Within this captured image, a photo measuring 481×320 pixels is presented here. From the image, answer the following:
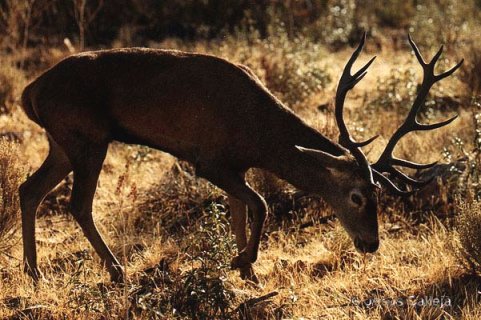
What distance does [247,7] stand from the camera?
1612cm

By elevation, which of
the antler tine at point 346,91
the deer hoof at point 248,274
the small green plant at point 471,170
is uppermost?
the antler tine at point 346,91

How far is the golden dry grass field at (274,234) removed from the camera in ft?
20.0

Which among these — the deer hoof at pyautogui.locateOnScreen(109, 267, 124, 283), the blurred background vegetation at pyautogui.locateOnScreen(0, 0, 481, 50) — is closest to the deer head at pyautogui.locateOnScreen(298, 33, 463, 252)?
the deer hoof at pyautogui.locateOnScreen(109, 267, 124, 283)

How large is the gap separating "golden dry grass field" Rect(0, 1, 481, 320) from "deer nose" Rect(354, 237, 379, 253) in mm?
278

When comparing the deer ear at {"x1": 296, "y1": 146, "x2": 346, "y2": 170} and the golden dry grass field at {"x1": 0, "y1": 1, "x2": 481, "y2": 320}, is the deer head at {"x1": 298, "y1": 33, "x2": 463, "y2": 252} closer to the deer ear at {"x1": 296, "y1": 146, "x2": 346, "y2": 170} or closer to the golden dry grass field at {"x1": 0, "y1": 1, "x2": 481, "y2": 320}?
the deer ear at {"x1": 296, "y1": 146, "x2": 346, "y2": 170}

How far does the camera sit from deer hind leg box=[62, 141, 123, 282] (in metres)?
6.83

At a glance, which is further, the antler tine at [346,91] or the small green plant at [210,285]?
the antler tine at [346,91]

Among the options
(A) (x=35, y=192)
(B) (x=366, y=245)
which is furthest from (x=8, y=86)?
(B) (x=366, y=245)

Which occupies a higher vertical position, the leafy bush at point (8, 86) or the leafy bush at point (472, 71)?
the leafy bush at point (472, 71)

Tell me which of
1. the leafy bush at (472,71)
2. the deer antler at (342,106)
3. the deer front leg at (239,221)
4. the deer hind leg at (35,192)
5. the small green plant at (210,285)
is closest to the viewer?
the small green plant at (210,285)

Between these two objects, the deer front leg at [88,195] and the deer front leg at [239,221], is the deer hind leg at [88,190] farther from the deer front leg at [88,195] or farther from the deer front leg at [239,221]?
the deer front leg at [239,221]

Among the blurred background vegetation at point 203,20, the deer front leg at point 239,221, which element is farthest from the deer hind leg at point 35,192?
the blurred background vegetation at point 203,20

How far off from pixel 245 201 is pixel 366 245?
0.96 m

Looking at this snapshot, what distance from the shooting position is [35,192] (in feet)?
23.4
